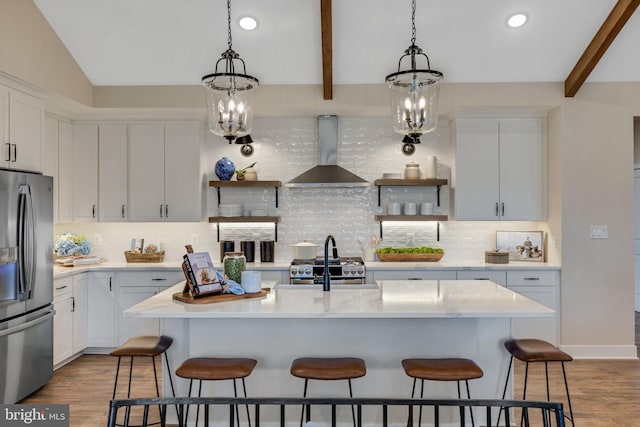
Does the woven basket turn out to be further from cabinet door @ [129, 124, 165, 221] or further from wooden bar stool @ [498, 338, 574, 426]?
wooden bar stool @ [498, 338, 574, 426]

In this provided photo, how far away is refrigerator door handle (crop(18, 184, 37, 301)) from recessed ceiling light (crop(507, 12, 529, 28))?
405 centimetres

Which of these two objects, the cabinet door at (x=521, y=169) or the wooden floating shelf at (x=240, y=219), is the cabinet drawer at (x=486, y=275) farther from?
the wooden floating shelf at (x=240, y=219)

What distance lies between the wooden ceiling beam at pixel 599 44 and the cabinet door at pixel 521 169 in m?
0.53

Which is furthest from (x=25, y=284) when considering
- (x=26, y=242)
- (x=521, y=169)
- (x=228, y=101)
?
(x=521, y=169)

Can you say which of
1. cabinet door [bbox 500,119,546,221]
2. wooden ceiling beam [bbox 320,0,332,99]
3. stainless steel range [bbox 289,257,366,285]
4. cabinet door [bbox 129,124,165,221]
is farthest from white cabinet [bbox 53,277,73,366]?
cabinet door [bbox 500,119,546,221]

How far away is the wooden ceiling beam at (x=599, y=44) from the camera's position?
4.03 metres

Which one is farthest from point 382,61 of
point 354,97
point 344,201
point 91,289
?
point 91,289

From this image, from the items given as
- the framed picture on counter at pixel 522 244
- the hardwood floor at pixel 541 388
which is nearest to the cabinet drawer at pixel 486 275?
the framed picture on counter at pixel 522 244

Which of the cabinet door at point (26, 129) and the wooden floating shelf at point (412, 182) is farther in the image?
the wooden floating shelf at point (412, 182)

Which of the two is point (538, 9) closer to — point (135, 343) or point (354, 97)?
point (354, 97)

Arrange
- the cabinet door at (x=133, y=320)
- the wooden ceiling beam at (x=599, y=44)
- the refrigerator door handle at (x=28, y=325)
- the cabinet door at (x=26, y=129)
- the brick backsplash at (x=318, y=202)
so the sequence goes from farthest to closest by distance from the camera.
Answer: the brick backsplash at (x=318, y=202) → the cabinet door at (x=133, y=320) → the wooden ceiling beam at (x=599, y=44) → the cabinet door at (x=26, y=129) → the refrigerator door handle at (x=28, y=325)

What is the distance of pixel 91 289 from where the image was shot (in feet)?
16.1

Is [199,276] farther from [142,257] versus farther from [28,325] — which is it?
[142,257]

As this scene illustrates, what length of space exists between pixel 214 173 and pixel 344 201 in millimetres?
1455
